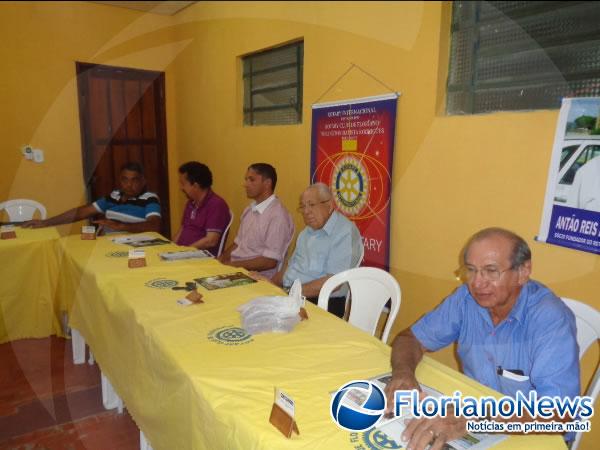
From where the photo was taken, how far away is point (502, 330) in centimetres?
120

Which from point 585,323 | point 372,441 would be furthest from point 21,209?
point 585,323

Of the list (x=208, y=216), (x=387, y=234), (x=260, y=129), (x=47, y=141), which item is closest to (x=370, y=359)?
(x=387, y=234)

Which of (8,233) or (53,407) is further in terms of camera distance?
(8,233)

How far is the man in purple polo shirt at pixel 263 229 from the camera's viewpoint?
2.58 metres

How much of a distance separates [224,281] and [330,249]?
577mm

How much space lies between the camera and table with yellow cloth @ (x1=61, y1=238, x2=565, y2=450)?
93 cm

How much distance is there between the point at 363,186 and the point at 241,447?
6.04ft

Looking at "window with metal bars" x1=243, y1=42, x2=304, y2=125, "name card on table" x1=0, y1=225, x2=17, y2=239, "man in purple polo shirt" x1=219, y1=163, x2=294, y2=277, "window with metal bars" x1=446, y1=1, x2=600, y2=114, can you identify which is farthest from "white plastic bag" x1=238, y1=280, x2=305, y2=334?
"name card on table" x1=0, y1=225, x2=17, y2=239

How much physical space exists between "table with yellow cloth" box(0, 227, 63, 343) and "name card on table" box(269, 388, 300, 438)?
7.62 feet

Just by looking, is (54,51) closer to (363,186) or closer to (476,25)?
(363,186)

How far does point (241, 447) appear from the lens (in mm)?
912

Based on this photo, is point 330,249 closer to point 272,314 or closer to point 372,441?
point 272,314

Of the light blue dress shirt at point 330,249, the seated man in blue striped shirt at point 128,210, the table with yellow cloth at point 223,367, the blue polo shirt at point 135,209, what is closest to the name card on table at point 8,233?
the seated man in blue striped shirt at point 128,210

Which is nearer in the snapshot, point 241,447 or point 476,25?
point 241,447
